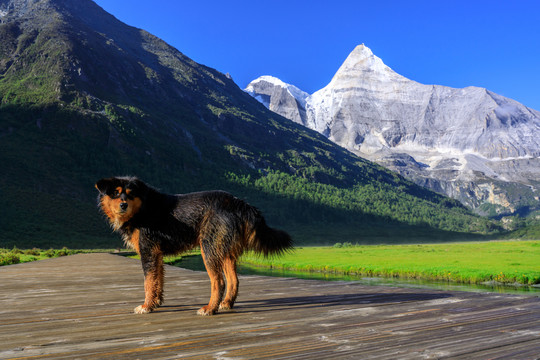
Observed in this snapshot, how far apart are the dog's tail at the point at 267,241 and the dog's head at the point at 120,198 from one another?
2.11 meters

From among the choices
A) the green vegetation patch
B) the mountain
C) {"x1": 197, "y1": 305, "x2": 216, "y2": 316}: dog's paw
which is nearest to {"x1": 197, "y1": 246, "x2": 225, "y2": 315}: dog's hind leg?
{"x1": 197, "y1": 305, "x2": 216, "y2": 316}: dog's paw

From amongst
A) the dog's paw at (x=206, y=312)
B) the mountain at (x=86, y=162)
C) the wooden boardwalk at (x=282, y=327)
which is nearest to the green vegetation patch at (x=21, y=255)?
the wooden boardwalk at (x=282, y=327)

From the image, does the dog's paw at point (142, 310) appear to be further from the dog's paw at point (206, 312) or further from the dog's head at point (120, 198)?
the dog's head at point (120, 198)

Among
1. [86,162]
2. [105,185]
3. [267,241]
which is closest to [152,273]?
[105,185]

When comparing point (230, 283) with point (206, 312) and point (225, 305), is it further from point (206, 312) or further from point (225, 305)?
point (206, 312)

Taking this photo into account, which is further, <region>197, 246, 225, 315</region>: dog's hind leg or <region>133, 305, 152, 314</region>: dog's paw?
<region>133, 305, 152, 314</region>: dog's paw

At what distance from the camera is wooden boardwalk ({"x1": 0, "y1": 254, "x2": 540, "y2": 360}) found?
448 centimetres

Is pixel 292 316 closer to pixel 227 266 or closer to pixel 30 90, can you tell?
pixel 227 266

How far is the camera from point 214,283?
23.0ft

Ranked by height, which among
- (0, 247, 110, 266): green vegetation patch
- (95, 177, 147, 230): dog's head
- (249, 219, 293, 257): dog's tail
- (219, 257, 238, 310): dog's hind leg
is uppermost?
(95, 177, 147, 230): dog's head

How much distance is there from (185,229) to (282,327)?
2605 millimetres

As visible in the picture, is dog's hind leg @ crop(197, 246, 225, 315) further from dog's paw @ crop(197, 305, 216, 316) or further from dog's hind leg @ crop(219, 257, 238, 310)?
dog's hind leg @ crop(219, 257, 238, 310)

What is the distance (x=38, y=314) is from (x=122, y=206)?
2361 mm

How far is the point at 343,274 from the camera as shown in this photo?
1479 inches
